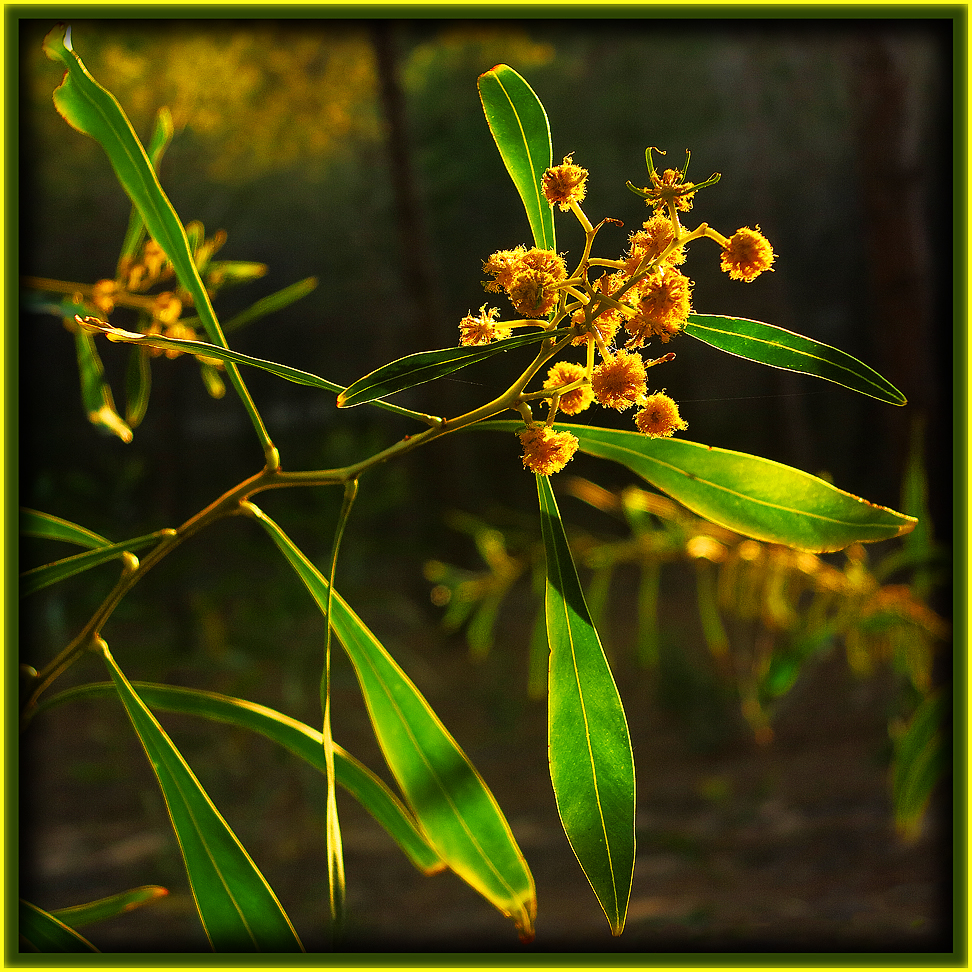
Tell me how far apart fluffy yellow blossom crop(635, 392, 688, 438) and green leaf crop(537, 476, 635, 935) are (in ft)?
0.19

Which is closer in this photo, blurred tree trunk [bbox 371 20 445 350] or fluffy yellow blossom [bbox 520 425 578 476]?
fluffy yellow blossom [bbox 520 425 578 476]

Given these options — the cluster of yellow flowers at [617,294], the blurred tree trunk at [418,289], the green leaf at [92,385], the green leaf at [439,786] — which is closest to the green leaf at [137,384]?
the green leaf at [92,385]

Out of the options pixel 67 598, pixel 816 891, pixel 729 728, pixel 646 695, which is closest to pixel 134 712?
pixel 67 598

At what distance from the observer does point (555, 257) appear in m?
0.28

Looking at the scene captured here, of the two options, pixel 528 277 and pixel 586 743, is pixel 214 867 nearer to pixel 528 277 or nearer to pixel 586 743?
pixel 586 743

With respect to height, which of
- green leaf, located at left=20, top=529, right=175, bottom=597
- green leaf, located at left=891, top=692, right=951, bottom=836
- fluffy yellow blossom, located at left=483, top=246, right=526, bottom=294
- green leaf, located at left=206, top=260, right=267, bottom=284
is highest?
green leaf, located at left=206, top=260, right=267, bottom=284

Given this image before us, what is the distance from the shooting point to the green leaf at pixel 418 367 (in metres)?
0.25

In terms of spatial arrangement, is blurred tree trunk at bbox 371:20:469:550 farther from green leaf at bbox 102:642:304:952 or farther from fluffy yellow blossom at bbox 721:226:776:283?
fluffy yellow blossom at bbox 721:226:776:283

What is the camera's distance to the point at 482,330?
0.93 ft

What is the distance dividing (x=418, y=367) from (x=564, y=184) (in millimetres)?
86

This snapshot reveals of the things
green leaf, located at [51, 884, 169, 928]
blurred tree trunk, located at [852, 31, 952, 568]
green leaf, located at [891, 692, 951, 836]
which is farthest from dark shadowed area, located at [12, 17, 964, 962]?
green leaf, located at [51, 884, 169, 928]

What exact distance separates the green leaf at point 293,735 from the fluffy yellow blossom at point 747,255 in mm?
294

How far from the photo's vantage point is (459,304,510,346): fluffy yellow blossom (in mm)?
281

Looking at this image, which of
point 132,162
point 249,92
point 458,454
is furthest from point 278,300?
point 458,454
